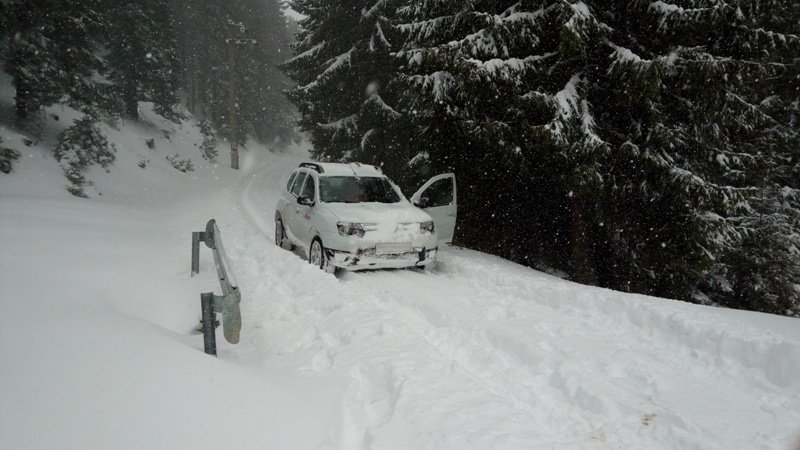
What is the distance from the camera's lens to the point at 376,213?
7816 millimetres

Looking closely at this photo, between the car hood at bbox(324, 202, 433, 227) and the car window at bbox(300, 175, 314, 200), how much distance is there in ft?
3.11

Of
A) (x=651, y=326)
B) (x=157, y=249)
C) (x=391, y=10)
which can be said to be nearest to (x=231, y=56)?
(x=391, y=10)

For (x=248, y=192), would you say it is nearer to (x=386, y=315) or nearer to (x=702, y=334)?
(x=386, y=315)

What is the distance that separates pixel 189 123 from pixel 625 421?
3908 centimetres

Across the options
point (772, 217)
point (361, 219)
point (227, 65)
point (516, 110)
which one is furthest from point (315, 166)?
point (227, 65)

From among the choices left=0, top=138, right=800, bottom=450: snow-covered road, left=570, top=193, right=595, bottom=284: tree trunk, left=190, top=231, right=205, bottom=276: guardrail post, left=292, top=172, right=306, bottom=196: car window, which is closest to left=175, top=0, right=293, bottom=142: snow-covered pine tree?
left=292, top=172, right=306, bottom=196: car window

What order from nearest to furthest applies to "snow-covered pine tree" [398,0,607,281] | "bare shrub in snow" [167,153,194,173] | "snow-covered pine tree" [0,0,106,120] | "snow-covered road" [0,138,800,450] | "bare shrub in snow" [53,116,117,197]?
"snow-covered road" [0,138,800,450] < "snow-covered pine tree" [398,0,607,281] < "snow-covered pine tree" [0,0,106,120] < "bare shrub in snow" [53,116,117,197] < "bare shrub in snow" [167,153,194,173]

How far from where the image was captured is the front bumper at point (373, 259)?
7.50 m

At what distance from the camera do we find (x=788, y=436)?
316 cm

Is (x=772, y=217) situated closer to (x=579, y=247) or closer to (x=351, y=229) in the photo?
(x=579, y=247)

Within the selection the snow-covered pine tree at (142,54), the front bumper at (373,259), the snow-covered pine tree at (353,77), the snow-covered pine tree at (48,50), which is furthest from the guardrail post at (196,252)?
the snow-covered pine tree at (142,54)

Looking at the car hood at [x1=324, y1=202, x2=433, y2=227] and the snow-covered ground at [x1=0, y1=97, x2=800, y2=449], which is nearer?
the snow-covered ground at [x1=0, y1=97, x2=800, y2=449]

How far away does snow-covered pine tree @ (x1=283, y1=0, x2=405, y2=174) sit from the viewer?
15.8 metres

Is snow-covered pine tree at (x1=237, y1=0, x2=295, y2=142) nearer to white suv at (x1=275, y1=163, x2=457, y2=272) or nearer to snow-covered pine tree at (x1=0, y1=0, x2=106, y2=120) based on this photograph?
snow-covered pine tree at (x1=0, y1=0, x2=106, y2=120)
